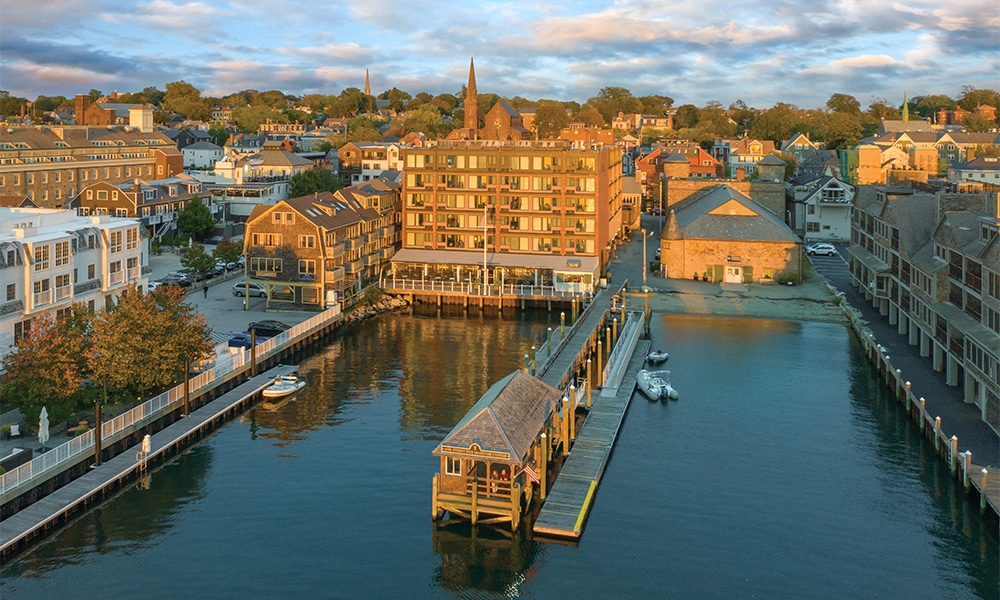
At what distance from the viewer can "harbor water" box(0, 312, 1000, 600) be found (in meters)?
32.9

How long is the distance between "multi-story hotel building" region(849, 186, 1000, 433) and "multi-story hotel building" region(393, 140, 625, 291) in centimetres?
2519

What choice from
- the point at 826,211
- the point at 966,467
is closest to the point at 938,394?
the point at 966,467

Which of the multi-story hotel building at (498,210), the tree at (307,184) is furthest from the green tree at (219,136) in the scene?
the multi-story hotel building at (498,210)

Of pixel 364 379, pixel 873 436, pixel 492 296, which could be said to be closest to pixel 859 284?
pixel 492 296

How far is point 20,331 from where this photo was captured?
5253 centimetres

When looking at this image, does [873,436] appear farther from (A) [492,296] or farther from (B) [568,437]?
(A) [492,296]

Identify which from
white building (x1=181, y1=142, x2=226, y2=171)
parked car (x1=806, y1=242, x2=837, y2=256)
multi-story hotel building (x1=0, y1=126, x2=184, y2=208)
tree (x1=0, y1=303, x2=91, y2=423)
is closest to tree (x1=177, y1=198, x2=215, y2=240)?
multi-story hotel building (x1=0, y1=126, x2=184, y2=208)

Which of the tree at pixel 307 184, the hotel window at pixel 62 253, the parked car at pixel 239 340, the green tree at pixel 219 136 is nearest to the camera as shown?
the hotel window at pixel 62 253

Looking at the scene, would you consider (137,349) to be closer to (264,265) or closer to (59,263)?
(59,263)

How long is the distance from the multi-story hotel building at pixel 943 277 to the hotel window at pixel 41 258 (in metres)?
50.4

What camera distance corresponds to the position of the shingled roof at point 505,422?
1469 inches

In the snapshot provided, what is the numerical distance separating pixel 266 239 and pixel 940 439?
5265 centimetres

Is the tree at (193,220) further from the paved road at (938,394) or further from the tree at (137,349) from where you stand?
the paved road at (938,394)

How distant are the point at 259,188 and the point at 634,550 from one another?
98692mm
